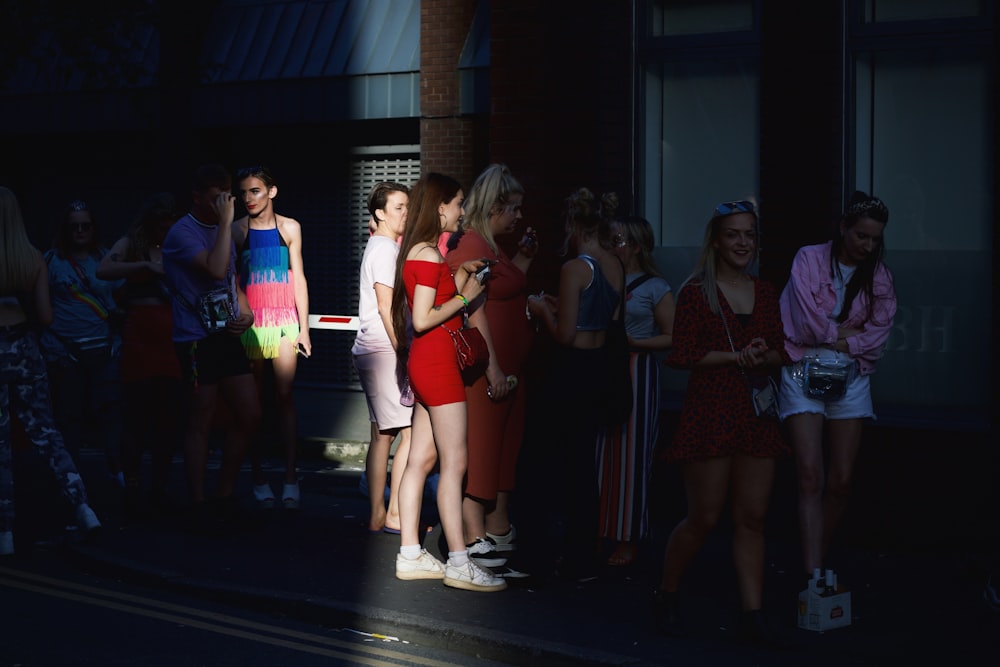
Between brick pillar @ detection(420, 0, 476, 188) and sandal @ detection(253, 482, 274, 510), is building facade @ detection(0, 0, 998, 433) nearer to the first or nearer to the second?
brick pillar @ detection(420, 0, 476, 188)

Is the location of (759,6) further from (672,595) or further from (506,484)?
(672,595)

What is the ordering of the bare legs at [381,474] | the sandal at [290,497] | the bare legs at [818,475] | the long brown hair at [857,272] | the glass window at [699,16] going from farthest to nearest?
the glass window at [699,16]
the sandal at [290,497]
the bare legs at [381,474]
the long brown hair at [857,272]
the bare legs at [818,475]

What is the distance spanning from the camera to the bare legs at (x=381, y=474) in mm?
9633

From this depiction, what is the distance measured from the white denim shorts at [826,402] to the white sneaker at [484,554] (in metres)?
1.66

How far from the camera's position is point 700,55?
36.0ft

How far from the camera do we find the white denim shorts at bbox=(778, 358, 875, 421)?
7785 millimetres

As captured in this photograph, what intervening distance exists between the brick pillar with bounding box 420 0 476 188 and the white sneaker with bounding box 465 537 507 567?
6495 mm

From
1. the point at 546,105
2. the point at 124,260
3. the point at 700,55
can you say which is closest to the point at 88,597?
the point at 124,260

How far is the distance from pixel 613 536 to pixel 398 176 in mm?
8148

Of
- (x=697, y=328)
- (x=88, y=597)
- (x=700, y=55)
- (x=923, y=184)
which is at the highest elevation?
(x=700, y=55)

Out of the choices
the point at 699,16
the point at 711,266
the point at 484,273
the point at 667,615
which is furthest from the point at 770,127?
the point at 667,615

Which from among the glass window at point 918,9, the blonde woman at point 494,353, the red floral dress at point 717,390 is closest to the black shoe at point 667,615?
the red floral dress at point 717,390

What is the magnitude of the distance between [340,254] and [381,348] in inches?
287

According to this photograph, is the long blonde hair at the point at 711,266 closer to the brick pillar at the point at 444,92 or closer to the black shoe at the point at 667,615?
the black shoe at the point at 667,615
